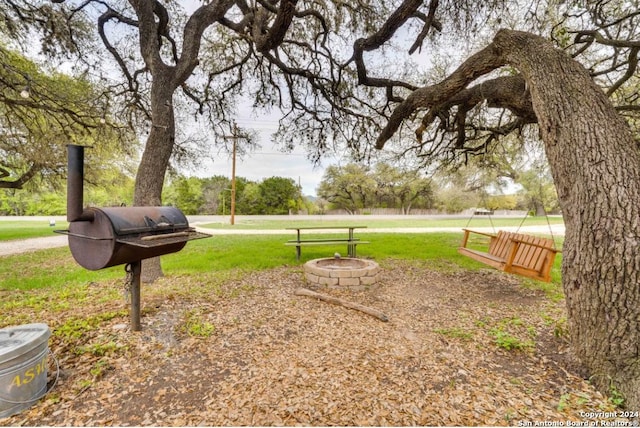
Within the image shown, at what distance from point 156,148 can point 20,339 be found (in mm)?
3657

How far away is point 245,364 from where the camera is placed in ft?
8.98

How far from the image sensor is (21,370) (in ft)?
6.77

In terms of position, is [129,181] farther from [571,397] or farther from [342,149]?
[571,397]

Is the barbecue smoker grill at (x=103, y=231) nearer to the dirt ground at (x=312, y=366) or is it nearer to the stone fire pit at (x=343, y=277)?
the dirt ground at (x=312, y=366)

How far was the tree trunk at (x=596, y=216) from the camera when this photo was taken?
2311 mm

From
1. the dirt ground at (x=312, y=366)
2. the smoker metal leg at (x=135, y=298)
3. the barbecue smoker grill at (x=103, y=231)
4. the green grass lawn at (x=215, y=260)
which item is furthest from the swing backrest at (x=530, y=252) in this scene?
the smoker metal leg at (x=135, y=298)

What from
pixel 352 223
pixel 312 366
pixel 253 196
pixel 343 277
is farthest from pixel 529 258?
pixel 253 196

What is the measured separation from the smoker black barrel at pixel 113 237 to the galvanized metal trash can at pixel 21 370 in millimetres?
744

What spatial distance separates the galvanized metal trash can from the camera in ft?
6.62

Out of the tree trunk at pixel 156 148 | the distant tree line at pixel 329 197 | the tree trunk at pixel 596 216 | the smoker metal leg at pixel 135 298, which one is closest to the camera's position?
the tree trunk at pixel 596 216

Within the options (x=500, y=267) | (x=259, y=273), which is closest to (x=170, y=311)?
(x=259, y=273)

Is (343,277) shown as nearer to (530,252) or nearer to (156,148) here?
(530,252)

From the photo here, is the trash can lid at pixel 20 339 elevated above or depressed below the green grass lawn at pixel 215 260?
above

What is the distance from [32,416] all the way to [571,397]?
422 cm
